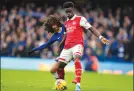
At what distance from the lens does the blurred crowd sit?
26.8m

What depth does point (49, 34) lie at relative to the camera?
92.8ft

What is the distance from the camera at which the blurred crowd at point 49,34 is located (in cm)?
2681

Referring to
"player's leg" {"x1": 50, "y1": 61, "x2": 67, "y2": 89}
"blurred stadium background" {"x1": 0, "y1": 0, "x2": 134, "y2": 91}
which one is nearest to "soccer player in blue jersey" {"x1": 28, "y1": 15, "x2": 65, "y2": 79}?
"player's leg" {"x1": 50, "y1": 61, "x2": 67, "y2": 89}

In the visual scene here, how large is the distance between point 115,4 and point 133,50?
24.1 ft

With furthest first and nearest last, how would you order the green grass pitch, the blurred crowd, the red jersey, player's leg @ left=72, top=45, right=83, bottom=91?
the blurred crowd
the green grass pitch
the red jersey
player's leg @ left=72, top=45, right=83, bottom=91

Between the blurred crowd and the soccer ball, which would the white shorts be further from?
the blurred crowd

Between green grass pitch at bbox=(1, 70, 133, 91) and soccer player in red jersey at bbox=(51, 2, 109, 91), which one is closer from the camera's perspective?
soccer player in red jersey at bbox=(51, 2, 109, 91)

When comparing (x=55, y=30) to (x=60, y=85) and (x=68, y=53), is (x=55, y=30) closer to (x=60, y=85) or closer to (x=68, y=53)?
(x=68, y=53)

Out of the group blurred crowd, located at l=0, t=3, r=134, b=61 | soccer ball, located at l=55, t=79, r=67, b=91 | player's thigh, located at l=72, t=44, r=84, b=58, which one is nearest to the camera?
player's thigh, located at l=72, t=44, r=84, b=58

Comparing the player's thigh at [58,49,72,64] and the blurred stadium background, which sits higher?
the blurred stadium background

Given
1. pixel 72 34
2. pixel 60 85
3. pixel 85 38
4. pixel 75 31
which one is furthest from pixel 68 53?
pixel 85 38

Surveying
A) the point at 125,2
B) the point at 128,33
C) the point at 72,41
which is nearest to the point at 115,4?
the point at 125,2

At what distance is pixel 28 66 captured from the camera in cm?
2653

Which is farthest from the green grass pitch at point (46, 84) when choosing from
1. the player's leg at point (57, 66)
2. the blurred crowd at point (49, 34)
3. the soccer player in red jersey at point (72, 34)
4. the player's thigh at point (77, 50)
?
the blurred crowd at point (49, 34)
